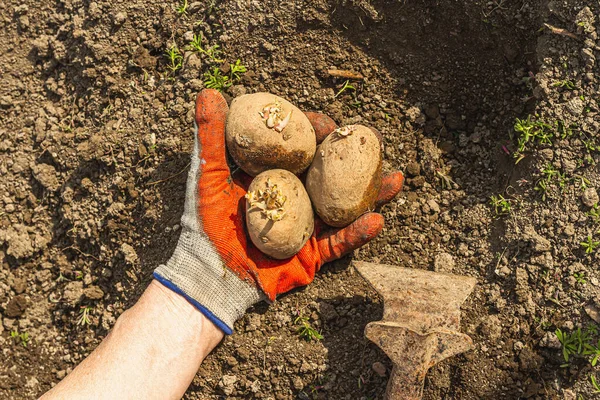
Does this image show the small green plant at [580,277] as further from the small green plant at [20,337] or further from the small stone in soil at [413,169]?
the small green plant at [20,337]

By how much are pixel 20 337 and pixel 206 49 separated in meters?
1.99

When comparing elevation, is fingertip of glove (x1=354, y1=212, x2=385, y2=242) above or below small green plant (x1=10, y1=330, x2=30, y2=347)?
above

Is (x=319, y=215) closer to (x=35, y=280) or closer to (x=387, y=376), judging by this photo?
(x=387, y=376)

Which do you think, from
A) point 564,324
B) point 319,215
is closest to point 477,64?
point 319,215

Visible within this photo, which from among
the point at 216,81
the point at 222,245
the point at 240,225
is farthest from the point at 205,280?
the point at 216,81

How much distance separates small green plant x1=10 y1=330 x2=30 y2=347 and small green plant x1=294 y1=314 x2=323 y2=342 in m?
1.60

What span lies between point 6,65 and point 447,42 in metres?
2.68

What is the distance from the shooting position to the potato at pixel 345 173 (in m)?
2.51

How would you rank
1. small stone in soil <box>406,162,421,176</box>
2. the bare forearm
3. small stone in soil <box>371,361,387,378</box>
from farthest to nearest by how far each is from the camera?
small stone in soil <box>406,162,421,176</box>, small stone in soil <box>371,361,387,378</box>, the bare forearm

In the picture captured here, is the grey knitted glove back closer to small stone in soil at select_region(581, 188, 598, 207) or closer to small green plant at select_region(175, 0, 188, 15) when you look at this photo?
small green plant at select_region(175, 0, 188, 15)

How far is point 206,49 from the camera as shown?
303cm

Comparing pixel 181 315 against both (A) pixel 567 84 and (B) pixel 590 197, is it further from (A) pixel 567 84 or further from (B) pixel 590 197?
(A) pixel 567 84

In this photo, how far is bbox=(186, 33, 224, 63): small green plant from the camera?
300 centimetres

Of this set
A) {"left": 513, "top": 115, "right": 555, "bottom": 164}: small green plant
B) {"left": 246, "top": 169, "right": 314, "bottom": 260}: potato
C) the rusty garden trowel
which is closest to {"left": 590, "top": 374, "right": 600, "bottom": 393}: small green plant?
the rusty garden trowel
